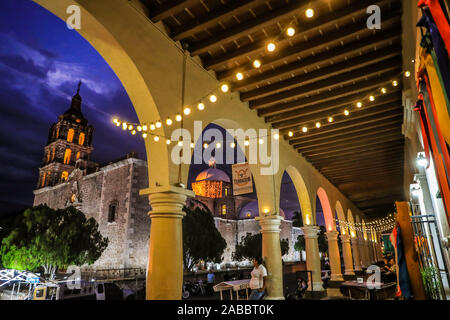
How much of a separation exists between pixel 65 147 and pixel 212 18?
3253cm

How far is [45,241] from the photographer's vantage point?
48.0 feet

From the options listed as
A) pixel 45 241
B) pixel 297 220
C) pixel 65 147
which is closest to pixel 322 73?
pixel 45 241

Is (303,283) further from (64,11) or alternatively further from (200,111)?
(64,11)

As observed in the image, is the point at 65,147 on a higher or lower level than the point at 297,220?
higher

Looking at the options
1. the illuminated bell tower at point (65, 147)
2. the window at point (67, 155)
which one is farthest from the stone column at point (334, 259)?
the window at point (67, 155)

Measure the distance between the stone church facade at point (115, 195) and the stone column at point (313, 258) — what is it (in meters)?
13.7

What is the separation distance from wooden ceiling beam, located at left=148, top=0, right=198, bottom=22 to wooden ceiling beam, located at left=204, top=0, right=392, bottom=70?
1194 millimetres

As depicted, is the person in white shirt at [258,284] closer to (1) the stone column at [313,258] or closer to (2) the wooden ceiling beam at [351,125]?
(2) the wooden ceiling beam at [351,125]

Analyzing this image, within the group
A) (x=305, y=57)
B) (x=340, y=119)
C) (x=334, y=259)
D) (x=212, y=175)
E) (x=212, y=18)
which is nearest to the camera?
(x=212, y=18)

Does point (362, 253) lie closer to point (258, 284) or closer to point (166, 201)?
point (258, 284)

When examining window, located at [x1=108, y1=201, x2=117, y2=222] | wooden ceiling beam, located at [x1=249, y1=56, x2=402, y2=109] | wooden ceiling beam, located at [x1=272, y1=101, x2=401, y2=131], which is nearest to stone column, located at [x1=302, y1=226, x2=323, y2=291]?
wooden ceiling beam, located at [x1=272, y1=101, x2=401, y2=131]

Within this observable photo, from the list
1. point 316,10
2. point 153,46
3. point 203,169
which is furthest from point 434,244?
point 203,169

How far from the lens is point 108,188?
22.4 metres

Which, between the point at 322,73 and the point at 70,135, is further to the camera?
the point at 70,135
